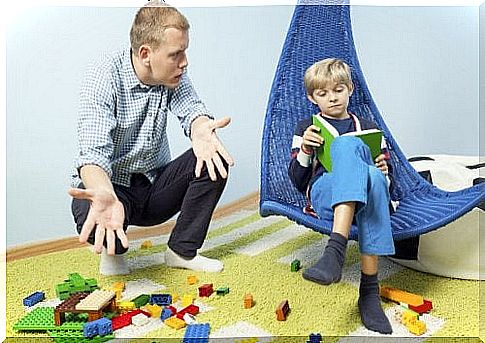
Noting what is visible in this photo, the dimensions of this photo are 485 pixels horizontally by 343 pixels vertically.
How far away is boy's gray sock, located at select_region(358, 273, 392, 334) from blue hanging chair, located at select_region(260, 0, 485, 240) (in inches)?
7.5

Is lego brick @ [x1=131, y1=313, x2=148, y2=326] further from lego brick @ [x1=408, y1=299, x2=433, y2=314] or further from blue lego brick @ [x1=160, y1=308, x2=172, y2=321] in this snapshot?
lego brick @ [x1=408, y1=299, x2=433, y2=314]

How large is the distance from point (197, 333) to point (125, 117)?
1.48 ft

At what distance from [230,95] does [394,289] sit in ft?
2.11

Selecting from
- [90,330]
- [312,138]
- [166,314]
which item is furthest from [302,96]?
[90,330]

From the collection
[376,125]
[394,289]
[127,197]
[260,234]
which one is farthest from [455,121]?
[127,197]

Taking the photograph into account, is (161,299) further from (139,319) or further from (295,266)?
(295,266)

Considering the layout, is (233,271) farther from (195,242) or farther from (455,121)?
(455,121)

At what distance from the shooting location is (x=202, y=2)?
1.66 meters

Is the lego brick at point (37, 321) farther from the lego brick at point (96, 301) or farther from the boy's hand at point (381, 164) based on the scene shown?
the boy's hand at point (381, 164)

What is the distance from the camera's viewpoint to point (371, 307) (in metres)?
1.29

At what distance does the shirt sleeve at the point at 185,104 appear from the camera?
1.50 m

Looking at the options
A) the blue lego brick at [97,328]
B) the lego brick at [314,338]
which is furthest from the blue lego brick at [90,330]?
the lego brick at [314,338]

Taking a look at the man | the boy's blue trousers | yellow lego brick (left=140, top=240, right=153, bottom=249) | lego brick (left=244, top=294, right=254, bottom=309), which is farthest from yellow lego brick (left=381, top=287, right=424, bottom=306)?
yellow lego brick (left=140, top=240, right=153, bottom=249)

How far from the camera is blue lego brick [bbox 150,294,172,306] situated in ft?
4.52
